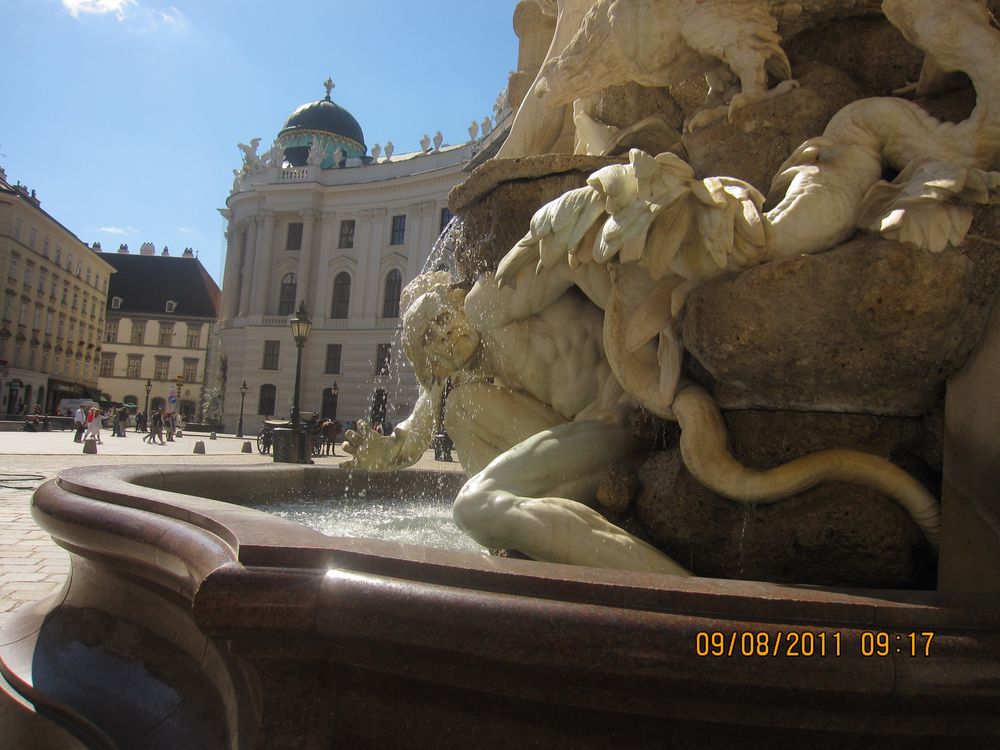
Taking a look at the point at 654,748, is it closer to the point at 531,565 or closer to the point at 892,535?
the point at 531,565

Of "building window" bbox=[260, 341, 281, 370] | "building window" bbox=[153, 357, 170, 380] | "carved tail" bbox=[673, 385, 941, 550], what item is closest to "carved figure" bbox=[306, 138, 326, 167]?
"building window" bbox=[260, 341, 281, 370]

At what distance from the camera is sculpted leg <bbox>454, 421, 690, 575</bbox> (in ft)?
8.05

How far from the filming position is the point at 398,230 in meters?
46.9

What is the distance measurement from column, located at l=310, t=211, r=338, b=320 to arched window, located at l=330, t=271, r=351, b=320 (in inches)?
12.6

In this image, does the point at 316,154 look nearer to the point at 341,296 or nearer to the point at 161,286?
the point at 341,296

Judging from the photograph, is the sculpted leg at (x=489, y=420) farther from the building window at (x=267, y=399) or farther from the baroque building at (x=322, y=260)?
the building window at (x=267, y=399)

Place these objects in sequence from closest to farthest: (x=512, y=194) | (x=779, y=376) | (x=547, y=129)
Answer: (x=779, y=376) < (x=512, y=194) < (x=547, y=129)

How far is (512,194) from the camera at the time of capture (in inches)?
133

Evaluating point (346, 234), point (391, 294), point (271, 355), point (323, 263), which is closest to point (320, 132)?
point (346, 234)

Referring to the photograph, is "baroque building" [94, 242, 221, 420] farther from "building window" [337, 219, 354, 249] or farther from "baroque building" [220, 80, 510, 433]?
"building window" [337, 219, 354, 249]

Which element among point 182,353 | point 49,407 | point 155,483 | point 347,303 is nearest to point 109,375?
point 182,353

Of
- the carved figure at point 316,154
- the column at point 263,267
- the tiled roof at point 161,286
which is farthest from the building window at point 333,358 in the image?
the tiled roof at point 161,286

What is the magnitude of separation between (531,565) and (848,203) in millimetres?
1492

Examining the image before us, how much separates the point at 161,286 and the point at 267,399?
33.5m
